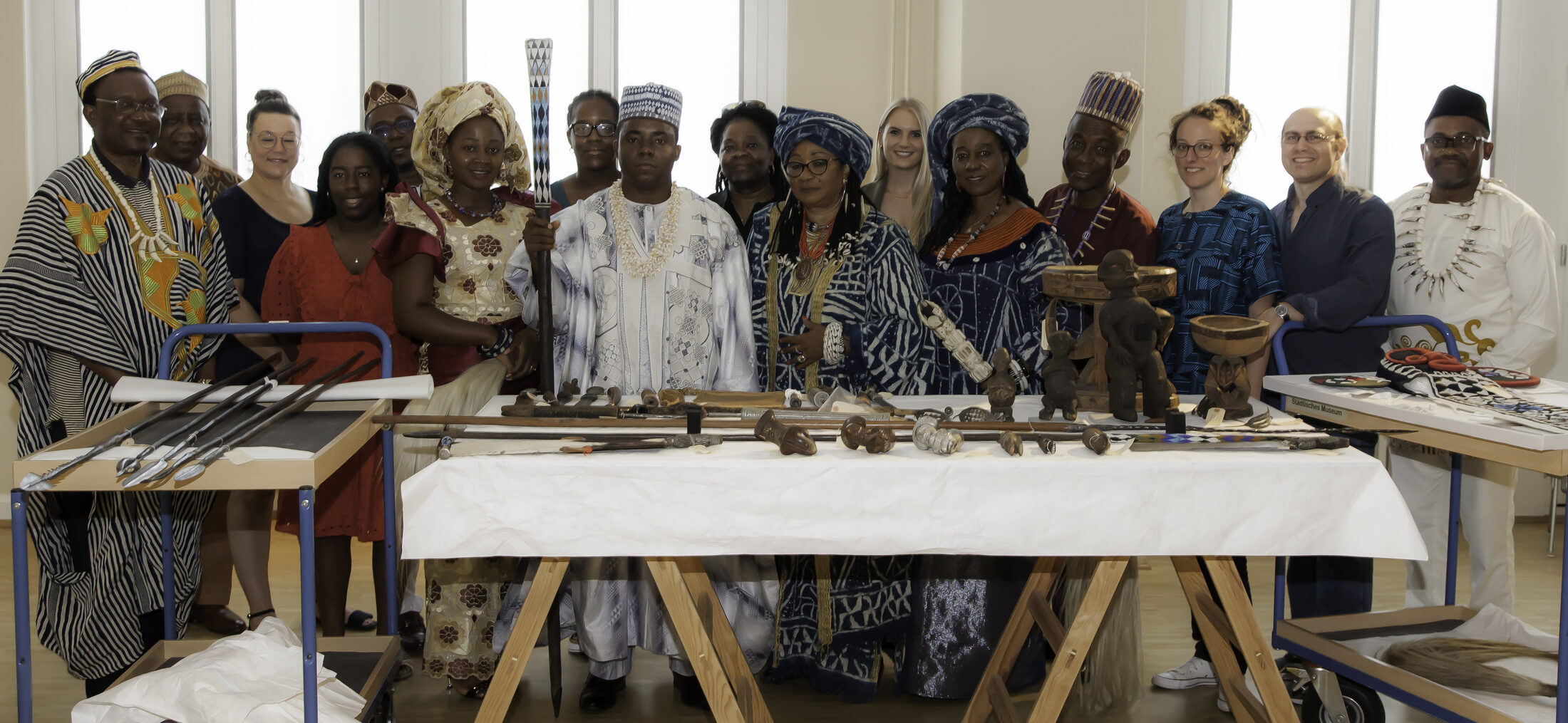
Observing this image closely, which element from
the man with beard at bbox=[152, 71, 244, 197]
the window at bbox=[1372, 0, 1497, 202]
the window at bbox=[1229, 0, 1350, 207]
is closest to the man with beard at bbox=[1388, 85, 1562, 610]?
the window at bbox=[1229, 0, 1350, 207]

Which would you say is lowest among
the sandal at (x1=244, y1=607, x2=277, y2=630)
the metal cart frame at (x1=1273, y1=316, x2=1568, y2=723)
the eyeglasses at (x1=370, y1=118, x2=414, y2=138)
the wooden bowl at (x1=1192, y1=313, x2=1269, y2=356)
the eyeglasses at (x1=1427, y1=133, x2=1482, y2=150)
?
the sandal at (x1=244, y1=607, x2=277, y2=630)

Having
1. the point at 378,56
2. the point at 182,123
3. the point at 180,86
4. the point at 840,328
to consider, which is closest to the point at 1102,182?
the point at 840,328

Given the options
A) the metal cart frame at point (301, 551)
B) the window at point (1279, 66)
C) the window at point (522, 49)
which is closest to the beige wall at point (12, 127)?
the window at point (522, 49)

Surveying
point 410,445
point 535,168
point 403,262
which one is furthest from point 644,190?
point 410,445

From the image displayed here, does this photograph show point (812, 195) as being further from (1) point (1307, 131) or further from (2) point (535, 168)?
(1) point (1307, 131)

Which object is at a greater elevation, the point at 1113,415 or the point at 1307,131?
the point at 1307,131

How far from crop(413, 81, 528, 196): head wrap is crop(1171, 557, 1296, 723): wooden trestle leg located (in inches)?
89.7

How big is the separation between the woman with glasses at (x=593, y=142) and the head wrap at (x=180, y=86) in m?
1.36

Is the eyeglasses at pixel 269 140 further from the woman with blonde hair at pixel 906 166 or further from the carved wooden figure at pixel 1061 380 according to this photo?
the carved wooden figure at pixel 1061 380

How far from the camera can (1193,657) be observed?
3.53 meters

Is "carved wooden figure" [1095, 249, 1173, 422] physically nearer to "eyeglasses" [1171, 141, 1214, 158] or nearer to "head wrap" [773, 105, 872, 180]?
"head wrap" [773, 105, 872, 180]

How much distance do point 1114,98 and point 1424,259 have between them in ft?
3.67

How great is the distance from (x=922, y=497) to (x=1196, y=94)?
151 inches

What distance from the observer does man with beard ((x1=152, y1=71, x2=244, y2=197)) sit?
4.00 metres
